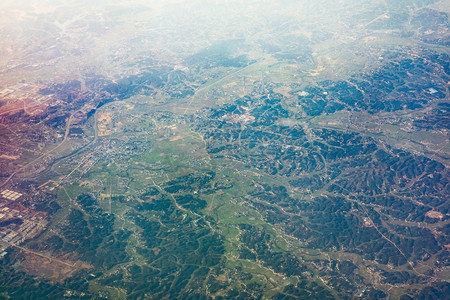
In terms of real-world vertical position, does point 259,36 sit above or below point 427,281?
above

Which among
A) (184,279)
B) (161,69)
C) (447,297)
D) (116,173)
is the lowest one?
(447,297)

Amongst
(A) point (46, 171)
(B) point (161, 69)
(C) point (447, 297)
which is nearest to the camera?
(C) point (447, 297)

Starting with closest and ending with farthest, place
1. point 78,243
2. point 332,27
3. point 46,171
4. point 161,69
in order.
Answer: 1. point 78,243
2. point 46,171
3. point 161,69
4. point 332,27

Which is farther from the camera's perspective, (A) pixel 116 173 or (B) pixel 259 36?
(B) pixel 259 36

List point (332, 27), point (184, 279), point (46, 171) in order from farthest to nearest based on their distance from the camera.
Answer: point (332, 27), point (46, 171), point (184, 279)

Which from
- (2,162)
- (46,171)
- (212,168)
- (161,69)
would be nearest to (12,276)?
(46,171)

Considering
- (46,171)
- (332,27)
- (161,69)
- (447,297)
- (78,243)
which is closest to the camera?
(447,297)

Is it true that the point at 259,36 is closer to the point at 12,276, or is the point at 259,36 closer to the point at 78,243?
the point at 78,243

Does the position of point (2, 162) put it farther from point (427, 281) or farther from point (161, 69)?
point (427, 281)

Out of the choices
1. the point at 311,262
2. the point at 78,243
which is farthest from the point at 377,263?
the point at 78,243
